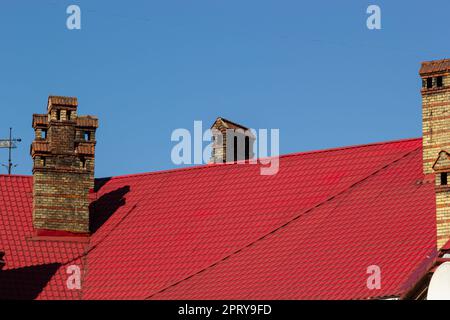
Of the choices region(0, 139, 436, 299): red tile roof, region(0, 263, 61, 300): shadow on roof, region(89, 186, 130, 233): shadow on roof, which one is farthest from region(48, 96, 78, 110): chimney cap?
region(0, 263, 61, 300): shadow on roof

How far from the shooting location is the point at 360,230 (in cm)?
4294

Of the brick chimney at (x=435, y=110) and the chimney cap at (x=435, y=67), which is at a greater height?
the chimney cap at (x=435, y=67)

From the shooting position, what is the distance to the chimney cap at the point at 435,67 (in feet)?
146

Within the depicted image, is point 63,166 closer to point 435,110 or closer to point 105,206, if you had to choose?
point 105,206

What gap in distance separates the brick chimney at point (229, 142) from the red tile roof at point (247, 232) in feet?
14.9

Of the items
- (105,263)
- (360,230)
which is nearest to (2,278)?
(105,263)

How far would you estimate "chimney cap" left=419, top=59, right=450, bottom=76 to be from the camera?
4450 centimetres

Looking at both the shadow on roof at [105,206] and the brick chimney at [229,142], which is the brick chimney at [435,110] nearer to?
the shadow on roof at [105,206]

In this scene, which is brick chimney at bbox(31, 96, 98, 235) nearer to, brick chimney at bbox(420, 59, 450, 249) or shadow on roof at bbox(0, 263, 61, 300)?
shadow on roof at bbox(0, 263, 61, 300)

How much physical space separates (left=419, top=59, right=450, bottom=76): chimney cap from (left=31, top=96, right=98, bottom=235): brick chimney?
38.8ft

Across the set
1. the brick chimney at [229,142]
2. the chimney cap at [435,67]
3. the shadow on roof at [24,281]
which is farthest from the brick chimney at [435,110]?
the shadow on roof at [24,281]
